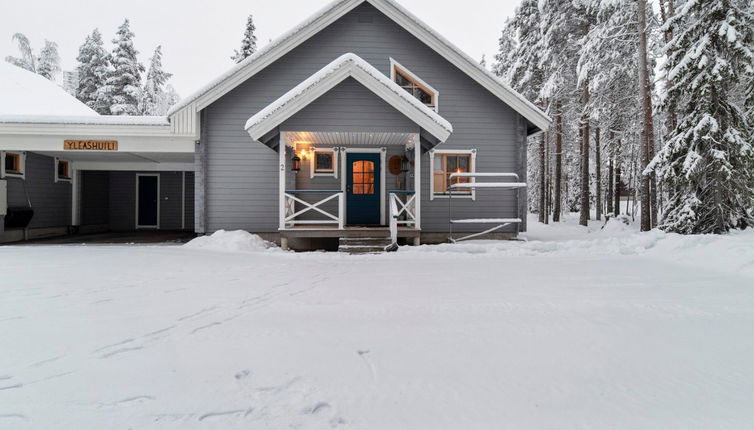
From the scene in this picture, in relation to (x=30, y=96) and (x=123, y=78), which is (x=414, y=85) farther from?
(x=123, y=78)

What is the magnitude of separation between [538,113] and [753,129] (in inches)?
250

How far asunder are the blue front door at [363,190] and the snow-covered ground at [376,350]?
19.7ft

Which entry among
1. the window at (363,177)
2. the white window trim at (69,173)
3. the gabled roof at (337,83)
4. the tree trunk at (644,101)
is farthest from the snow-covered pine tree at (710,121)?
the white window trim at (69,173)

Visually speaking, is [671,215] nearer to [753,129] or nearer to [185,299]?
[753,129]

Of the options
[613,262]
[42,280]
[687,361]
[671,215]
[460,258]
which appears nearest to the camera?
[687,361]

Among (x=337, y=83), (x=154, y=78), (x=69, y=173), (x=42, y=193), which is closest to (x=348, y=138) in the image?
(x=337, y=83)

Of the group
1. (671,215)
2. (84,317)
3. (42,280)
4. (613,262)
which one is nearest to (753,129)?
(671,215)

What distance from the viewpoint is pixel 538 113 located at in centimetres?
1132

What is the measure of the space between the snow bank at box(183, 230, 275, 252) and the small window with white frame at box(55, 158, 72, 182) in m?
7.68

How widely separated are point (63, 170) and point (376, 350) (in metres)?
16.0

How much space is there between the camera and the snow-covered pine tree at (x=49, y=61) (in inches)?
1281

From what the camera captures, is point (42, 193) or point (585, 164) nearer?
point (42, 193)

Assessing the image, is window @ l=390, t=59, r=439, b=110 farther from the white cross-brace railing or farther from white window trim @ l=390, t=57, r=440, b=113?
the white cross-brace railing

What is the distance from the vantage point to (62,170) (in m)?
13.7
